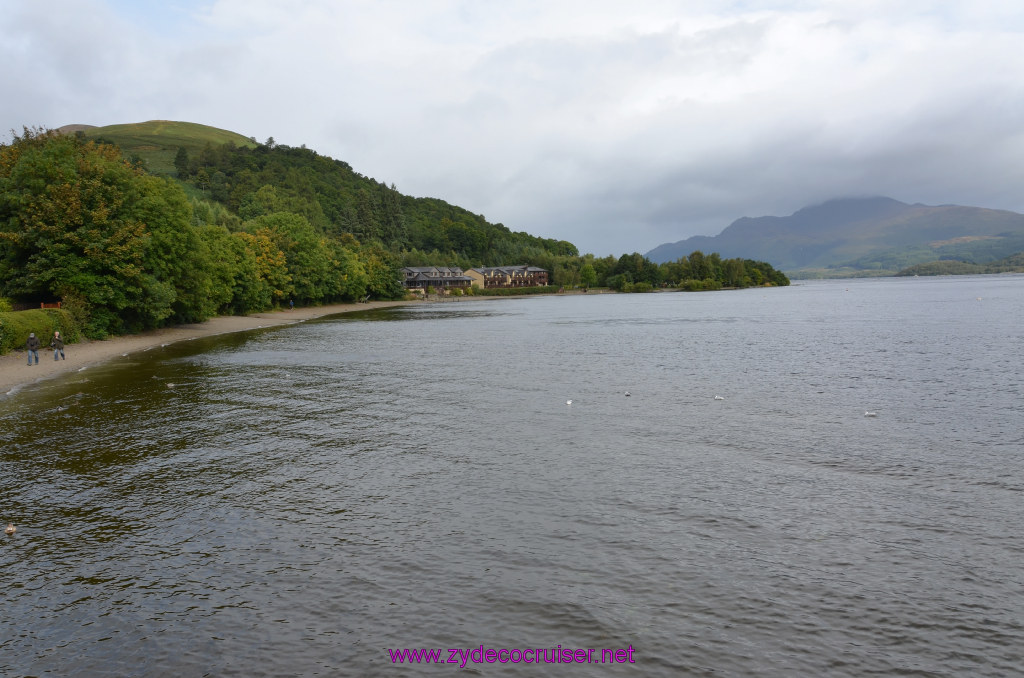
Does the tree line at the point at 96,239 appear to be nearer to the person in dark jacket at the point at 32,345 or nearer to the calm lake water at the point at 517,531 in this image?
the person in dark jacket at the point at 32,345

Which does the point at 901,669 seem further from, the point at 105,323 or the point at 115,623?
the point at 105,323

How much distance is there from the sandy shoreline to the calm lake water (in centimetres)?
670

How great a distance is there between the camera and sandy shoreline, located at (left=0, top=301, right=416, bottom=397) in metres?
35.3

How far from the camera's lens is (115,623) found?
1016 cm

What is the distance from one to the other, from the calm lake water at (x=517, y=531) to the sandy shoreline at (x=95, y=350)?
264 inches

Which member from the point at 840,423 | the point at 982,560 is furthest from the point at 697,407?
the point at 982,560

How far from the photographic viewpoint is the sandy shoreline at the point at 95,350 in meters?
35.3

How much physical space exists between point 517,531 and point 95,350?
1864 inches

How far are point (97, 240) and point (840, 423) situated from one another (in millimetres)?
56068

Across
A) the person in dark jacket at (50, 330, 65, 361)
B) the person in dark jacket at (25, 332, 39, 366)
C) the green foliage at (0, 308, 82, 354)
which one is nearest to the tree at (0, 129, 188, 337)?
the green foliage at (0, 308, 82, 354)

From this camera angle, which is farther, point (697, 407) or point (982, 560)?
point (697, 407)

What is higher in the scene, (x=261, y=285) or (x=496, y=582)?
(x=261, y=285)

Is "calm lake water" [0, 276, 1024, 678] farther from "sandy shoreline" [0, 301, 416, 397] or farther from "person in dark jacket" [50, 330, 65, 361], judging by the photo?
"person in dark jacket" [50, 330, 65, 361]

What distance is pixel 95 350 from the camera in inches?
1902
